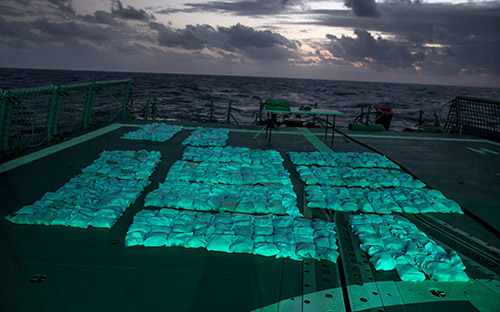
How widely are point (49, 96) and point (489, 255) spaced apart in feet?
32.4

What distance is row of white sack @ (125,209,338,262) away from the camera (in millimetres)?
3818

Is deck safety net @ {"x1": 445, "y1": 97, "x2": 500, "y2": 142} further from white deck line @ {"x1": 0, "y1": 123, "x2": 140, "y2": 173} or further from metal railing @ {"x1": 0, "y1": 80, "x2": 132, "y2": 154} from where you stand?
metal railing @ {"x1": 0, "y1": 80, "x2": 132, "y2": 154}

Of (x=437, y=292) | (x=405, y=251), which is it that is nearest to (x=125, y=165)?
(x=405, y=251)

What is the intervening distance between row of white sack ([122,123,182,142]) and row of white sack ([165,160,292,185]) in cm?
299

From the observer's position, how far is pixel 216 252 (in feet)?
12.5

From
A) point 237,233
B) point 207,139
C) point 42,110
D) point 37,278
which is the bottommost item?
point 37,278

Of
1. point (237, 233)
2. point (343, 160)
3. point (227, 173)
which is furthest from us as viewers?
point (343, 160)

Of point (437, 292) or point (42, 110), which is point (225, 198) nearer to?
point (437, 292)

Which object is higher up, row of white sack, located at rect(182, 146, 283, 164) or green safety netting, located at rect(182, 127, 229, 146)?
green safety netting, located at rect(182, 127, 229, 146)

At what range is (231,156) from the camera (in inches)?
305

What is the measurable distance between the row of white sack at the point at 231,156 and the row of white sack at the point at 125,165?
82cm

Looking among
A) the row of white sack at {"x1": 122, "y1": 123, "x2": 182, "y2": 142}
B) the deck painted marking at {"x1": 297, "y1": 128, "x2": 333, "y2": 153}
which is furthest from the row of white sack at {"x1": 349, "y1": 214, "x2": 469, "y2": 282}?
the row of white sack at {"x1": 122, "y1": 123, "x2": 182, "y2": 142}

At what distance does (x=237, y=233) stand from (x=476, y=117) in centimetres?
1329

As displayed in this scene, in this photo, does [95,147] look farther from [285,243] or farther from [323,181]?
[285,243]
